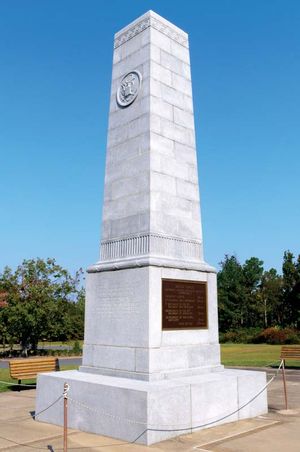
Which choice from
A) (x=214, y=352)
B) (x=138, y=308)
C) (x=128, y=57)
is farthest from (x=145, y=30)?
(x=214, y=352)

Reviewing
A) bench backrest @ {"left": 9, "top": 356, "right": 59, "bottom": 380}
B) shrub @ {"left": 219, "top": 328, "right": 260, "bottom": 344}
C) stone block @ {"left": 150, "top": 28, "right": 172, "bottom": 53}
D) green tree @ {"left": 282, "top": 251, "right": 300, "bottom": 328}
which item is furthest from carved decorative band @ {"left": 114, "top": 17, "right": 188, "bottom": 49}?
green tree @ {"left": 282, "top": 251, "right": 300, "bottom": 328}

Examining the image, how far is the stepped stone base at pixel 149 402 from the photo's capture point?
6980mm

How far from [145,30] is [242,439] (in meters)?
8.98

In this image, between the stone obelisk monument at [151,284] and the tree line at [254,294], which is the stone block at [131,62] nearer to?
the stone obelisk monument at [151,284]

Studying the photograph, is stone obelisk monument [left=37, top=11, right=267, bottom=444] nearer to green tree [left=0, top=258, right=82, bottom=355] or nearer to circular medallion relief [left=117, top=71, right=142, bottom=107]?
circular medallion relief [left=117, top=71, right=142, bottom=107]

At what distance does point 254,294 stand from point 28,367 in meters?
61.8

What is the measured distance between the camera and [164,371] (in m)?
8.17

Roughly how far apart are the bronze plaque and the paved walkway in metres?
2.04

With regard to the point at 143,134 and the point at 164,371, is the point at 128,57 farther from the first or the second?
the point at 164,371

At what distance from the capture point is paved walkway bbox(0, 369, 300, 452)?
658cm

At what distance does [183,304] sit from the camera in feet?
29.3

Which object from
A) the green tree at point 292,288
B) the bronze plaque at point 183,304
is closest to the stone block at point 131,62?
the bronze plaque at point 183,304

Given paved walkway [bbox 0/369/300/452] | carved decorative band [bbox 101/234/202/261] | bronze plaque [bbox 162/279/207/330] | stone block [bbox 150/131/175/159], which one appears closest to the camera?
paved walkway [bbox 0/369/300/452]

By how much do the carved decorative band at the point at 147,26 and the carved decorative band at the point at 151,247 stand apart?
16.9 feet
